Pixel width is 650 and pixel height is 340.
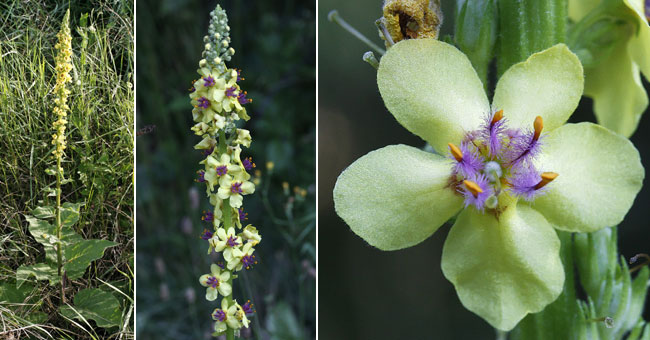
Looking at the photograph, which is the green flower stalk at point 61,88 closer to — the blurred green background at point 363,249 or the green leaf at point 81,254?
the green leaf at point 81,254

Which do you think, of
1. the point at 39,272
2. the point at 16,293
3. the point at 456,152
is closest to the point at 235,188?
the point at 456,152

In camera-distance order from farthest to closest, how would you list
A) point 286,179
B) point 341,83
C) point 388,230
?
1. point 341,83
2. point 286,179
3. point 388,230

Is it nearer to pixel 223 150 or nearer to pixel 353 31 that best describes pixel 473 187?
pixel 353 31

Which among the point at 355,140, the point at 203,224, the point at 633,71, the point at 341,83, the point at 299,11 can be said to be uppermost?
the point at 633,71

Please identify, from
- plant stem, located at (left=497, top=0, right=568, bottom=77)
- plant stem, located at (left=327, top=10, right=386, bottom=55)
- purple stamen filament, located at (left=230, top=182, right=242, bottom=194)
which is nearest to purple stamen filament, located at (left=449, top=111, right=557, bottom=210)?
plant stem, located at (left=497, top=0, right=568, bottom=77)

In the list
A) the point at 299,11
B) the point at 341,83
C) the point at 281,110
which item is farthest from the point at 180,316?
the point at 299,11

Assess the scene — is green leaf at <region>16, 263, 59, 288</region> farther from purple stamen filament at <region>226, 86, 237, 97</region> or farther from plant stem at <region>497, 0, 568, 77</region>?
plant stem at <region>497, 0, 568, 77</region>

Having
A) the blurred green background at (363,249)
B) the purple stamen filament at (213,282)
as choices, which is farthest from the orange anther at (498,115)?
the blurred green background at (363,249)

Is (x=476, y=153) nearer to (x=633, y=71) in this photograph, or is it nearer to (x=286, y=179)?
(x=633, y=71)
